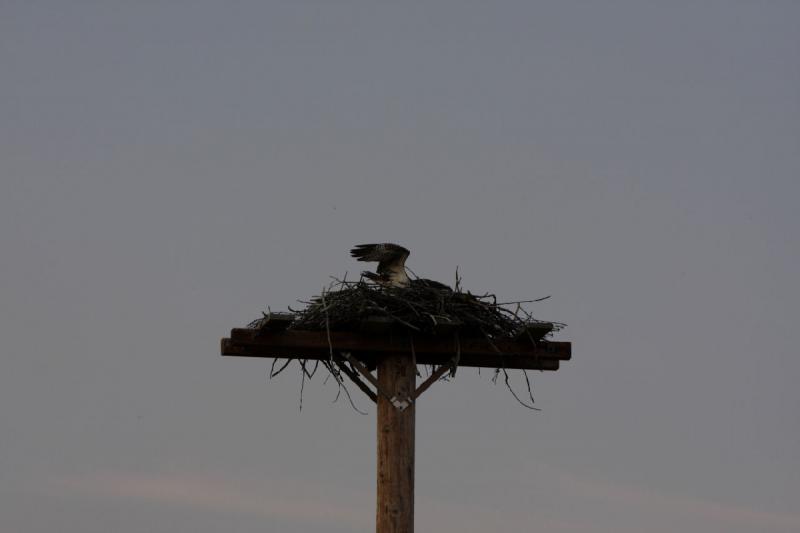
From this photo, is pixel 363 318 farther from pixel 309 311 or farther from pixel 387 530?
pixel 387 530

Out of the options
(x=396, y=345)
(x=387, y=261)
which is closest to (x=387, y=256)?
(x=387, y=261)

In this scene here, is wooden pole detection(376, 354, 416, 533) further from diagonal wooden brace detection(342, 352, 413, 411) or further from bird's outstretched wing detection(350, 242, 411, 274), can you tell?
bird's outstretched wing detection(350, 242, 411, 274)

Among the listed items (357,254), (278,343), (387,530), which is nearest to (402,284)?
(357,254)

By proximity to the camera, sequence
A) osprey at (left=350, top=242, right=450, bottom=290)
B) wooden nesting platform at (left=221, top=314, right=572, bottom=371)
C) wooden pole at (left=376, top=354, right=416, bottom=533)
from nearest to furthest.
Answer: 1. wooden pole at (left=376, top=354, right=416, bottom=533)
2. wooden nesting platform at (left=221, top=314, right=572, bottom=371)
3. osprey at (left=350, top=242, right=450, bottom=290)

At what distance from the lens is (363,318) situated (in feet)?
38.6

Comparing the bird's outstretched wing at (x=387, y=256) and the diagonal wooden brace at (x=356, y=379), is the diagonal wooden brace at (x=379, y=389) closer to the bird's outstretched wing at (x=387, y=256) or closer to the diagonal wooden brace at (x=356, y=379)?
the diagonal wooden brace at (x=356, y=379)

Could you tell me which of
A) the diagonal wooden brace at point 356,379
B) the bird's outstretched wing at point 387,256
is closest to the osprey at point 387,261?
the bird's outstretched wing at point 387,256

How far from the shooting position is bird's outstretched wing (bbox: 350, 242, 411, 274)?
41.7 feet

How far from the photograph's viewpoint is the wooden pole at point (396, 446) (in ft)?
37.6

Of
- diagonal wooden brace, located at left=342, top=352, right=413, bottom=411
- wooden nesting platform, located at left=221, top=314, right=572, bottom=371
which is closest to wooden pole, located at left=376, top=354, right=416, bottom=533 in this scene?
diagonal wooden brace, located at left=342, top=352, right=413, bottom=411

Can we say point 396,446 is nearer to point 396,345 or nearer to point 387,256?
point 396,345

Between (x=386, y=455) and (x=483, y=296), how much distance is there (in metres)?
1.62

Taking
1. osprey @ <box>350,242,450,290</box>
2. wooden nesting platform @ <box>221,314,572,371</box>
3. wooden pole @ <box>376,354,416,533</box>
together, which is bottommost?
wooden pole @ <box>376,354,416,533</box>

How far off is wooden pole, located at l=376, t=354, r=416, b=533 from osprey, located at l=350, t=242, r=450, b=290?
911 mm
